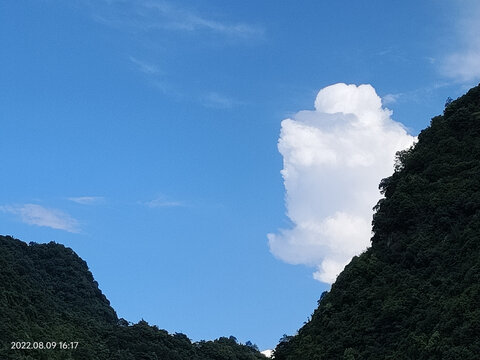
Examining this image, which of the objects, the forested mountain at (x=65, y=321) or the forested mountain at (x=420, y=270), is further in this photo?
the forested mountain at (x=65, y=321)

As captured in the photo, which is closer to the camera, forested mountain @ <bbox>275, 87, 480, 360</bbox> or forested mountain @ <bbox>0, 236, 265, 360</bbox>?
forested mountain @ <bbox>275, 87, 480, 360</bbox>

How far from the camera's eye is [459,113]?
2133 inches

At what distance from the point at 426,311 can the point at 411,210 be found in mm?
12080

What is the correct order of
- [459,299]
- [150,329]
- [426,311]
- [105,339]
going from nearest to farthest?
[459,299] < [426,311] < [105,339] < [150,329]

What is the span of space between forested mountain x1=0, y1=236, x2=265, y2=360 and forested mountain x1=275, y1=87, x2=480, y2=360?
34193 mm

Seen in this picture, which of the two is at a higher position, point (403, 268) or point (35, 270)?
point (35, 270)

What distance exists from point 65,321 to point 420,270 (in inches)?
2339

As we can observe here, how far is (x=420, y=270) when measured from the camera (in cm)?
4266

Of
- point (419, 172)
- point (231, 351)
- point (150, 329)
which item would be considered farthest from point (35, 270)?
point (419, 172)

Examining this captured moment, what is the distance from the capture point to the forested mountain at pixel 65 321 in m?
72.0

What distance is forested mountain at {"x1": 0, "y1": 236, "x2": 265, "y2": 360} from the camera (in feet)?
236

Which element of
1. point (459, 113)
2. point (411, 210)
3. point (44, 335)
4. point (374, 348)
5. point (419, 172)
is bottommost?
point (374, 348)

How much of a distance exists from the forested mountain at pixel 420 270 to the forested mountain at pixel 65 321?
34193 mm

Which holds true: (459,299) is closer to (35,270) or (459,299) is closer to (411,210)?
(411,210)
